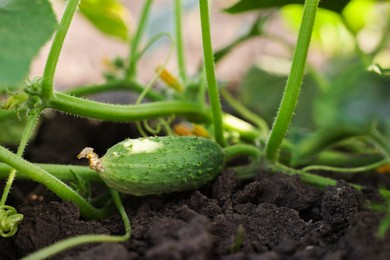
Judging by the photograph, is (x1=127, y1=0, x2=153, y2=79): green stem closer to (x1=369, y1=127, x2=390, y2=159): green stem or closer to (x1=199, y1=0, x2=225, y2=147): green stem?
(x1=199, y1=0, x2=225, y2=147): green stem

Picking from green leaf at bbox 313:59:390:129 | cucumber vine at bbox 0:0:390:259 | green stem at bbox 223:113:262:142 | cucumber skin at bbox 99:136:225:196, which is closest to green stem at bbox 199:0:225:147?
cucumber vine at bbox 0:0:390:259

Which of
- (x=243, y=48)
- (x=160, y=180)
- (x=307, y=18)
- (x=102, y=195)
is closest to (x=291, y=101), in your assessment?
(x=307, y=18)

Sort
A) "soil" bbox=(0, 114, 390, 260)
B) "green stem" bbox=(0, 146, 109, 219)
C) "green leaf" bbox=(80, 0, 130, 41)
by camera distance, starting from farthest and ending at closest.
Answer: "green leaf" bbox=(80, 0, 130, 41), "green stem" bbox=(0, 146, 109, 219), "soil" bbox=(0, 114, 390, 260)

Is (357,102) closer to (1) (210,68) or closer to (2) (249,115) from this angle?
(1) (210,68)

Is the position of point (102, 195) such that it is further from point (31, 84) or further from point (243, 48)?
point (243, 48)

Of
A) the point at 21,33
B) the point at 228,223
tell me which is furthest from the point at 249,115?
the point at 21,33

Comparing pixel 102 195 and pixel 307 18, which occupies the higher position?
pixel 307 18
